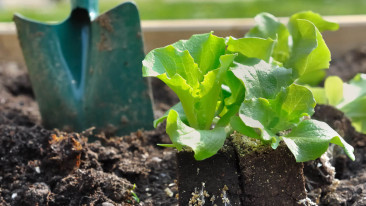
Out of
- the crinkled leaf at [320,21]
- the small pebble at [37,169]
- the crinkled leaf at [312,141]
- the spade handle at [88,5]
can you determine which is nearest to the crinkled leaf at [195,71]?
the crinkled leaf at [312,141]

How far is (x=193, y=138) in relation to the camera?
1224mm

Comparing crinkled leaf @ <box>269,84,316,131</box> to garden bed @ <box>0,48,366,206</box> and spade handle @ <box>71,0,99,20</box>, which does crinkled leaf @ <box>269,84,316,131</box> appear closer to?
garden bed @ <box>0,48,366,206</box>

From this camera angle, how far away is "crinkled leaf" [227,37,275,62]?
1395 mm

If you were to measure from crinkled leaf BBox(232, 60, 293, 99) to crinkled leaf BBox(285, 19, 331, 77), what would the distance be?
0.37 feet

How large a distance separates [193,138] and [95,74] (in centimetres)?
84

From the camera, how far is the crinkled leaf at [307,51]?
1.43m

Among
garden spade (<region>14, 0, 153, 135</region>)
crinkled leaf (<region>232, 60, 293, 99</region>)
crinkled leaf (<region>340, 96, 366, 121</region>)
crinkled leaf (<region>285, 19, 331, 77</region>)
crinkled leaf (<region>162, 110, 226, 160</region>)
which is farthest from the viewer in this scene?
garden spade (<region>14, 0, 153, 135</region>)

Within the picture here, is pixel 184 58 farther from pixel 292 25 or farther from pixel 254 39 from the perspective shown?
pixel 292 25

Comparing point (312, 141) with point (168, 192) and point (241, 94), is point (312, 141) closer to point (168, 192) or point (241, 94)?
point (241, 94)

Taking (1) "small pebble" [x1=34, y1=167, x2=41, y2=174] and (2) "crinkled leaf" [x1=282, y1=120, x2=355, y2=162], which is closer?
(2) "crinkled leaf" [x1=282, y1=120, x2=355, y2=162]

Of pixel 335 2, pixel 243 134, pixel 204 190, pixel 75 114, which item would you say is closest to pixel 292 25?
pixel 243 134

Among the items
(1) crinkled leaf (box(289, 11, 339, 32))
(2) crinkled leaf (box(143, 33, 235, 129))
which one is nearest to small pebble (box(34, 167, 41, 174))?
(2) crinkled leaf (box(143, 33, 235, 129))

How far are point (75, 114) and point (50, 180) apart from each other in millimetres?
471

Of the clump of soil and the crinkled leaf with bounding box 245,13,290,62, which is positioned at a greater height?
the crinkled leaf with bounding box 245,13,290,62
